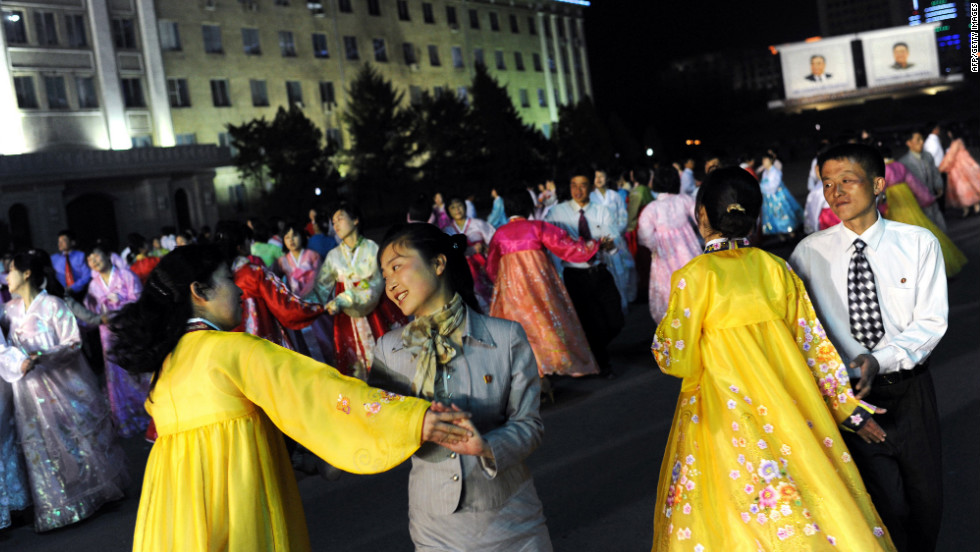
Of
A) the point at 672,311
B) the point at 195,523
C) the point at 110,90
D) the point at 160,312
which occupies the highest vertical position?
the point at 110,90

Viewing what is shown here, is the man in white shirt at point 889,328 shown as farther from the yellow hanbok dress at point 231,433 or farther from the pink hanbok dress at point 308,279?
the pink hanbok dress at point 308,279

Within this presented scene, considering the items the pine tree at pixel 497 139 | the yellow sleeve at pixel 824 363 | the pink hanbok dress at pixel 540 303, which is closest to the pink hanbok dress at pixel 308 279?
the pink hanbok dress at pixel 540 303

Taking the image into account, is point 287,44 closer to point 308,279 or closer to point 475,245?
point 308,279

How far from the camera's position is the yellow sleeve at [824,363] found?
2904 millimetres

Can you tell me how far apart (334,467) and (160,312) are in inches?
29.7

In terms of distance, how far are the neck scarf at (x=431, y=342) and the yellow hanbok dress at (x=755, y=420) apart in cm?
79

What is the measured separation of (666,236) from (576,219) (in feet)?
4.38

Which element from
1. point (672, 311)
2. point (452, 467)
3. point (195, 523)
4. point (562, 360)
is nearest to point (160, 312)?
point (195, 523)

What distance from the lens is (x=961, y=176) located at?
16.5m

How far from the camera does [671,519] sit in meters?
2.95

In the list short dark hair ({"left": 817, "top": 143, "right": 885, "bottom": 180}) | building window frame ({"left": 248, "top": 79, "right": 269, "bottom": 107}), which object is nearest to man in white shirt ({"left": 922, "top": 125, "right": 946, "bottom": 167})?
short dark hair ({"left": 817, "top": 143, "right": 885, "bottom": 180})

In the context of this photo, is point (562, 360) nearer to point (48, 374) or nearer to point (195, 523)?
point (48, 374)

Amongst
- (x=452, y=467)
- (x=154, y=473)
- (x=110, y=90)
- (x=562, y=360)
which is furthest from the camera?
(x=110, y=90)

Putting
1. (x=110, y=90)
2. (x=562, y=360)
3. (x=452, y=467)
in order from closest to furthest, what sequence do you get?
(x=452, y=467)
(x=562, y=360)
(x=110, y=90)
